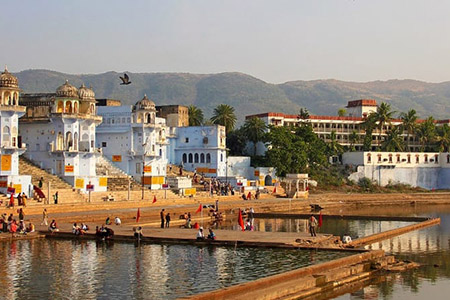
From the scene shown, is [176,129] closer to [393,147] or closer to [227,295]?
[393,147]

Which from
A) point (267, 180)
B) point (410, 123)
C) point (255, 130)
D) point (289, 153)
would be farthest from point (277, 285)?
point (410, 123)

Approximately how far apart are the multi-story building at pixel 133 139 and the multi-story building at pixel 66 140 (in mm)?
8140

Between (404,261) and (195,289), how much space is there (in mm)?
12937

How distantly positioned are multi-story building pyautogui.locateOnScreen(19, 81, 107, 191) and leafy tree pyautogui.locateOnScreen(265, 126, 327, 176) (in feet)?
95.1

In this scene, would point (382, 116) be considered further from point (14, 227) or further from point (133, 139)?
point (14, 227)

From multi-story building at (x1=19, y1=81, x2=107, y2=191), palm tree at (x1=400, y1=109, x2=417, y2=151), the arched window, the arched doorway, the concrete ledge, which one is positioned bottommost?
the concrete ledge

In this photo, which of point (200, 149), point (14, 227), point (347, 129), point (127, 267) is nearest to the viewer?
point (127, 267)

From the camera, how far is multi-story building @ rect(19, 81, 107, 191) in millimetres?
57469

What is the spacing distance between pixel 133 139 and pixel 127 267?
4256 centimetres

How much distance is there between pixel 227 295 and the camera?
68.8ft

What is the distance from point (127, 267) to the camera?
91.7ft

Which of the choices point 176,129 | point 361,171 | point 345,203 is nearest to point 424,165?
point 361,171

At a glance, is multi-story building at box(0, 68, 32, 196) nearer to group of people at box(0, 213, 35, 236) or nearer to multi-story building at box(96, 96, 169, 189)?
group of people at box(0, 213, 35, 236)

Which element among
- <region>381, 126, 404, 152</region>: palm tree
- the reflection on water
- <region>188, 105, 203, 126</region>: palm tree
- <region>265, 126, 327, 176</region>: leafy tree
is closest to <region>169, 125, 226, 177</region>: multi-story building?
<region>265, 126, 327, 176</region>: leafy tree
